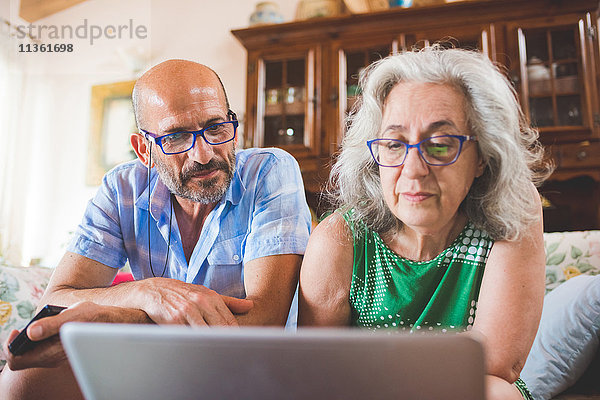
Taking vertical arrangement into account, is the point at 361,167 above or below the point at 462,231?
above

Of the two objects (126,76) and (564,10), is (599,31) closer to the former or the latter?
(564,10)

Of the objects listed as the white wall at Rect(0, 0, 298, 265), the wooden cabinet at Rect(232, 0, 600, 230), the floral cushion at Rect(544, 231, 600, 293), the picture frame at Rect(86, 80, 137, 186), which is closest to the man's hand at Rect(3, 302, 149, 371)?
the floral cushion at Rect(544, 231, 600, 293)

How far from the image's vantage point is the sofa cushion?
136cm

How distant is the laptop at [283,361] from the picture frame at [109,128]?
374 centimetres

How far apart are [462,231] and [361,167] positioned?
0.79 ft

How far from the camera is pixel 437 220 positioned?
3.15 feet

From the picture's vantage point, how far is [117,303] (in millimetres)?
1038

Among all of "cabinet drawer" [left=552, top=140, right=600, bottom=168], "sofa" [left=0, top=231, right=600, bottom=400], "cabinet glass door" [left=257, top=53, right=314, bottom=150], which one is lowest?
"sofa" [left=0, top=231, right=600, bottom=400]

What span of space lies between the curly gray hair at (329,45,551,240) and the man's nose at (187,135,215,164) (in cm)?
35

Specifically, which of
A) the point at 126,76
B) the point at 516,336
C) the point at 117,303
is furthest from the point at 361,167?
the point at 126,76

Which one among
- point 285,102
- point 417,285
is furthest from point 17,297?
point 285,102

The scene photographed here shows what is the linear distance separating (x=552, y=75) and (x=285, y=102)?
1.51 meters

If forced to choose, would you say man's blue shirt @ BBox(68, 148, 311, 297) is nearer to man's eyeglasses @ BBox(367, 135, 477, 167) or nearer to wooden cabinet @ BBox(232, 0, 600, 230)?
man's eyeglasses @ BBox(367, 135, 477, 167)

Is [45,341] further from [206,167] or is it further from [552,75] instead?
[552,75]
